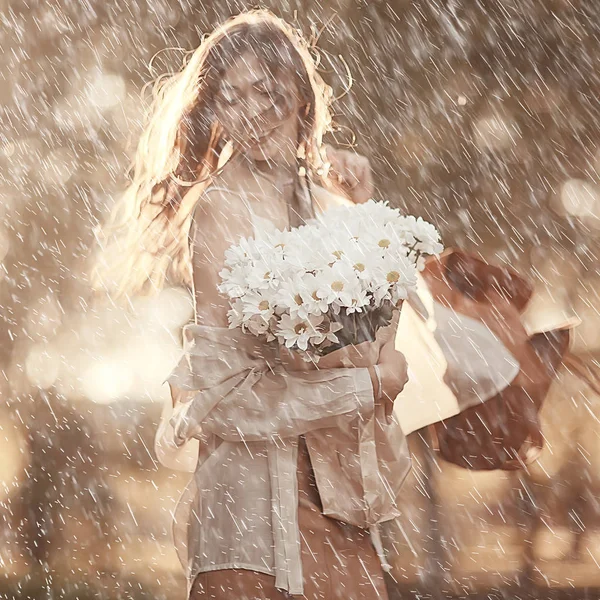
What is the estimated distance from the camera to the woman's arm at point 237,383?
1.28 m

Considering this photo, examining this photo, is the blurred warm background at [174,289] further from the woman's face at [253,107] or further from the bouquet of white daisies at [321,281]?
the bouquet of white daisies at [321,281]

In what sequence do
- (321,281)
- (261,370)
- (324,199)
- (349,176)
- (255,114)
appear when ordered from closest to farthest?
(321,281)
(261,370)
(255,114)
(324,199)
(349,176)

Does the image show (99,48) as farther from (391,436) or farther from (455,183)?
(391,436)

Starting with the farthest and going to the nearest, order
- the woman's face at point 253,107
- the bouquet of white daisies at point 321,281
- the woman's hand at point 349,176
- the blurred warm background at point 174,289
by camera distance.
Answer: the blurred warm background at point 174,289
the woman's hand at point 349,176
the woman's face at point 253,107
the bouquet of white daisies at point 321,281

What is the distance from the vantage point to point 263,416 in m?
1.29

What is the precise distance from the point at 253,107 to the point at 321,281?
359 millimetres

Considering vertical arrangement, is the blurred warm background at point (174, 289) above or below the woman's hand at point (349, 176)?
below

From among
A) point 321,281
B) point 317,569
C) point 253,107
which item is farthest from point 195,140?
point 317,569

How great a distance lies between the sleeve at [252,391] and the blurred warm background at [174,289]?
1.28 meters

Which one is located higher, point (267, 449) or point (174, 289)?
point (267, 449)

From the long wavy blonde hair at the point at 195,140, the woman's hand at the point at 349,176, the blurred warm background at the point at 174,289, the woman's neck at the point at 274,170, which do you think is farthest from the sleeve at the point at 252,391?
the blurred warm background at the point at 174,289

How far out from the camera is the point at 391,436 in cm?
135

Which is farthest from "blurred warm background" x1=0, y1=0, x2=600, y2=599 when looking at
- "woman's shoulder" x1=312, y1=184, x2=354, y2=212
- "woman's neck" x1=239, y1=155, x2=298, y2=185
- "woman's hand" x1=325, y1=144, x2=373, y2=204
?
"woman's neck" x1=239, y1=155, x2=298, y2=185

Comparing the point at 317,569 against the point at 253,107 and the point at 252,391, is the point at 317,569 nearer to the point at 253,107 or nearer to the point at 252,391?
the point at 252,391
